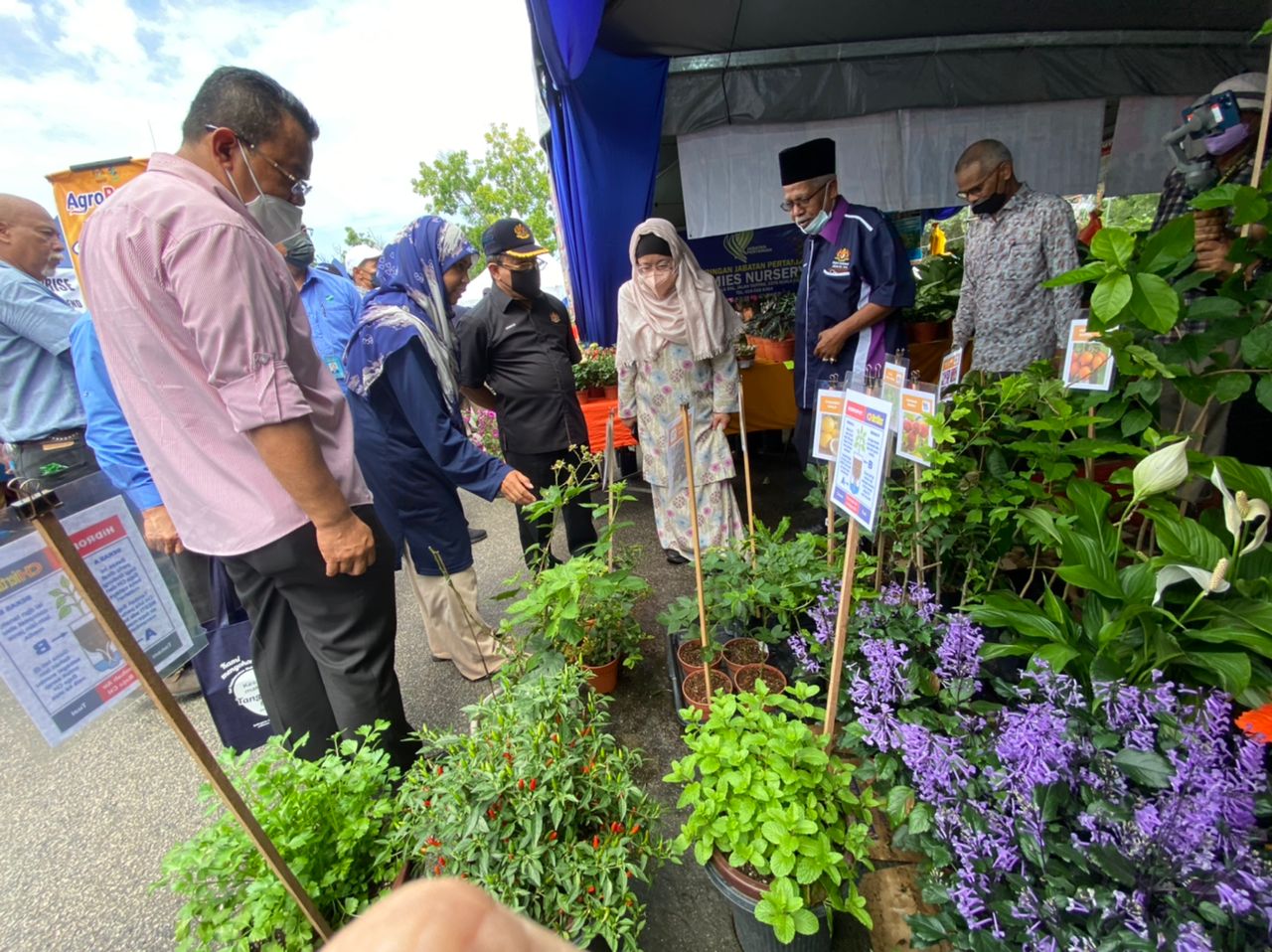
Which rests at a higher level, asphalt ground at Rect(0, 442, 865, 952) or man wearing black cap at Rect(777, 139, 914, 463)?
man wearing black cap at Rect(777, 139, 914, 463)

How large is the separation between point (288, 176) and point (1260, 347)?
7.54 feet

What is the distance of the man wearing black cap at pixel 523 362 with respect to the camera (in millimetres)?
2352

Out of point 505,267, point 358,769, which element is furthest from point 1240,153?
point 358,769

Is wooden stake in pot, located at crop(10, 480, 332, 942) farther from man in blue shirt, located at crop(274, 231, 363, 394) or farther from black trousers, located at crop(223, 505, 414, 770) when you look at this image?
man in blue shirt, located at crop(274, 231, 363, 394)

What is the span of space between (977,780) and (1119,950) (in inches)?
9.6

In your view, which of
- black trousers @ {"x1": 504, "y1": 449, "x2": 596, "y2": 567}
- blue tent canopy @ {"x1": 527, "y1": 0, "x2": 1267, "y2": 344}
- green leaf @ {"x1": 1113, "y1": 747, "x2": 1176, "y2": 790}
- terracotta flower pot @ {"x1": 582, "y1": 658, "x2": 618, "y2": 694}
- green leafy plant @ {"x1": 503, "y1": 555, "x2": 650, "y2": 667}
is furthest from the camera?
blue tent canopy @ {"x1": 527, "y1": 0, "x2": 1267, "y2": 344}

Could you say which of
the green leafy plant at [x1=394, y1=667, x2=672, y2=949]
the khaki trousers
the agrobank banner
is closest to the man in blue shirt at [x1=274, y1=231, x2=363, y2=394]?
the khaki trousers

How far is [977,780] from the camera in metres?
0.92

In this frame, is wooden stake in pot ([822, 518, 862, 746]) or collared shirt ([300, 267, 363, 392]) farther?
collared shirt ([300, 267, 363, 392])

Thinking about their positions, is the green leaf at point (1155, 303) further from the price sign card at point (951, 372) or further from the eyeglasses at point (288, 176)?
the eyeglasses at point (288, 176)

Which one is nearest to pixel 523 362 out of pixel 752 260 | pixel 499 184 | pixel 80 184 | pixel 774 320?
pixel 774 320

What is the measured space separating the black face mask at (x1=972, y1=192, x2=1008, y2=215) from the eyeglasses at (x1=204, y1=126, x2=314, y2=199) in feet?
8.80

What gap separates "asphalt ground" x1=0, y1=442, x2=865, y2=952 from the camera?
4.85 feet

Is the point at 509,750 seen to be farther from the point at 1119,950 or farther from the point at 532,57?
the point at 532,57
